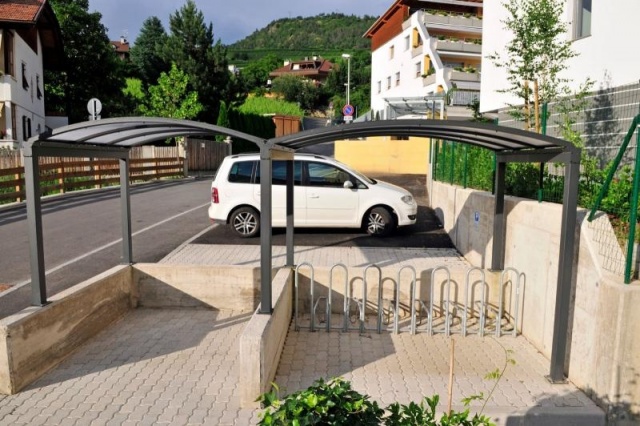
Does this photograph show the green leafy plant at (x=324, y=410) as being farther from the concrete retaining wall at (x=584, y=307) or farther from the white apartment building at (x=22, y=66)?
the white apartment building at (x=22, y=66)

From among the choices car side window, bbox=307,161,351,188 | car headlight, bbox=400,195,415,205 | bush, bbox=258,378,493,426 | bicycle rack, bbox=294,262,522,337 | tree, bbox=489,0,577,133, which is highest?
tree, bbox=489,0,577,133

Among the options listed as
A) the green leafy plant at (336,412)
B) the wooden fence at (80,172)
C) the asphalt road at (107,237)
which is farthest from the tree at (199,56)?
the green leafy plant at (336,412)

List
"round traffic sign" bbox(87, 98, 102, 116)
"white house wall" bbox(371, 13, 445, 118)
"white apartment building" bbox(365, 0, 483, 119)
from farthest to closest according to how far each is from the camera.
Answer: "white house wall" bbox(371, 13, 445, 118)
"white apartment building" bbox(365, 0, 483, 119)
"round traffic sign" bbox(87, 98, 102, 116)

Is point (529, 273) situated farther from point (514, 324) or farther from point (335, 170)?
point (335, 170)

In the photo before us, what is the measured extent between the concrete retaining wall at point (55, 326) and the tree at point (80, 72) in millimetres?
38190

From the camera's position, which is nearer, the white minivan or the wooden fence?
the white minivan

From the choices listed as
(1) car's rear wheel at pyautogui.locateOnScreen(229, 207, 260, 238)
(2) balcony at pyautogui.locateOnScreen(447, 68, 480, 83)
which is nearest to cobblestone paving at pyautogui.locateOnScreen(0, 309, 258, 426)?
(1) car's rear wheel at pyautogui.locateOnScreen(229, 207, 260, 238)

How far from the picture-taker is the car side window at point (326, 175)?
38.5 ft

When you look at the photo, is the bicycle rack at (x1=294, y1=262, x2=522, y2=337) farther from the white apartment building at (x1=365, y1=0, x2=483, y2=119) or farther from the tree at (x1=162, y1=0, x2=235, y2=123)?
the tree at (x1=162, y1=0, x2=235, y2=123)

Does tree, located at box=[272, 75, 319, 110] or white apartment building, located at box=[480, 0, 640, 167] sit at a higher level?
tree, located at box=[272, 75, 319, 110]

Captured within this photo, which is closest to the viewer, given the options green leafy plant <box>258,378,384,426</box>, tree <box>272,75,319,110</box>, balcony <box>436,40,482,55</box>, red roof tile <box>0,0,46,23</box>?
green leafy plant <box>258,378,384,426</box>

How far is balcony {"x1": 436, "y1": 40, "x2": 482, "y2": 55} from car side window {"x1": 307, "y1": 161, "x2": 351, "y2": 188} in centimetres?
2797

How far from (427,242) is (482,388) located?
658 cm

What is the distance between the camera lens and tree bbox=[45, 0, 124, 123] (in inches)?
1622
